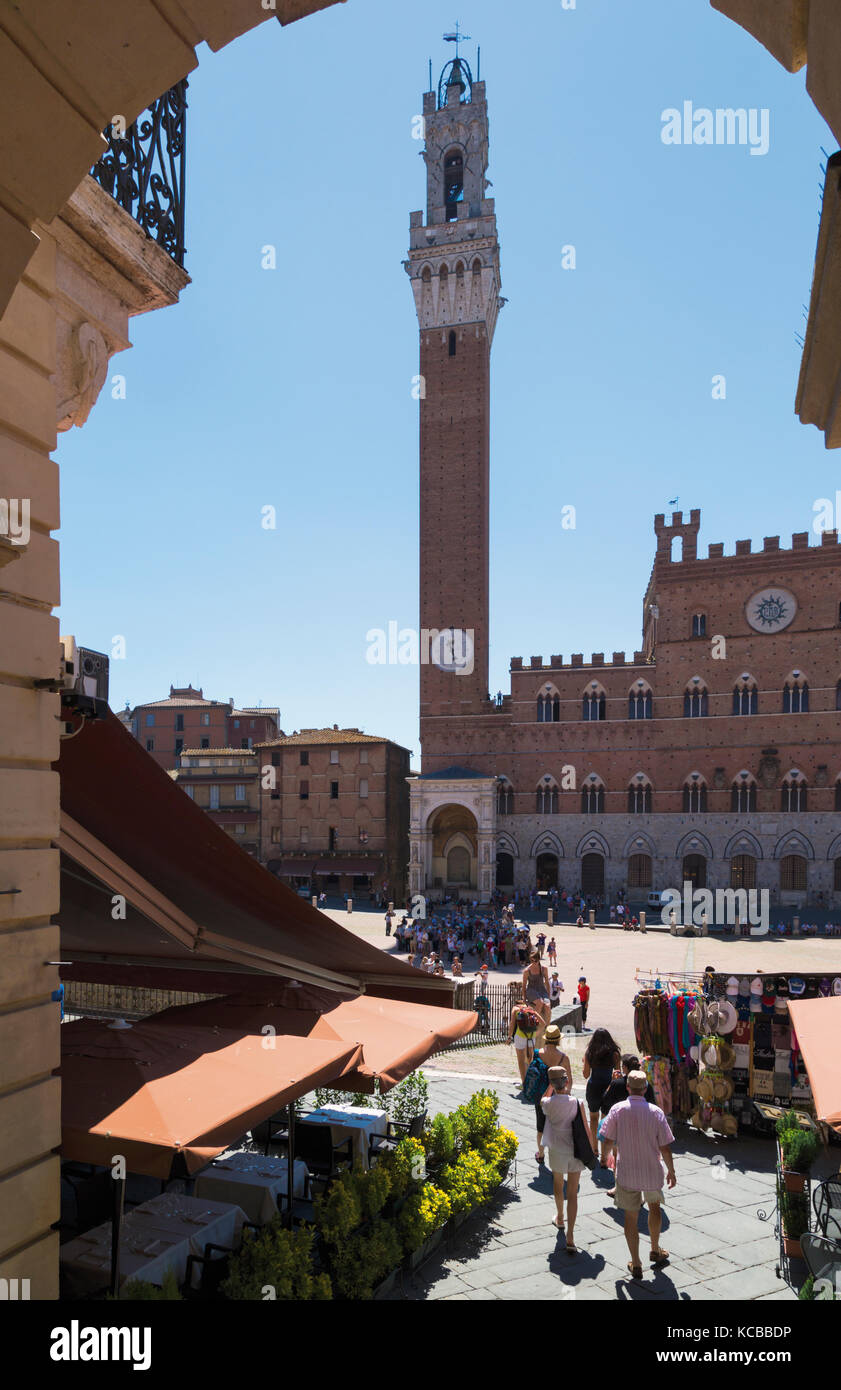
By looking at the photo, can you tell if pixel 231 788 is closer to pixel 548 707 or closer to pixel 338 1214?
pixel 548 707

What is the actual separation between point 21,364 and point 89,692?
1.53 m

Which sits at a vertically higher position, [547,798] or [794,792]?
[794,792]

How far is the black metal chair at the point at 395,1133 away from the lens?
23.1 ft

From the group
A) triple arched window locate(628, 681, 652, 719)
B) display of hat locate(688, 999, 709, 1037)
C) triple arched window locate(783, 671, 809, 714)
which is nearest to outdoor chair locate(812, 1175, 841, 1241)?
display of hat locate(688, 999, 709, 1037)

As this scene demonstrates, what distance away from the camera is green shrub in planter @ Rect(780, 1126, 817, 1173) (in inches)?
234

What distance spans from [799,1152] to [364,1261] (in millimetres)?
2972

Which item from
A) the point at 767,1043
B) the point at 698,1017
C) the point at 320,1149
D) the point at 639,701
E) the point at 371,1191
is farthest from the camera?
the point at 639,701

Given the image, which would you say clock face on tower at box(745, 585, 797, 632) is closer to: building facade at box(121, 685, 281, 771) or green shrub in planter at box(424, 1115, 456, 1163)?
building facade at box(121, 685, 281, 771)

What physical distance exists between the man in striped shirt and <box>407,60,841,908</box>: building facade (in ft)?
119

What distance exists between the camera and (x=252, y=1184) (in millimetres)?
5750

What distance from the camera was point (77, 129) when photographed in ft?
7.57

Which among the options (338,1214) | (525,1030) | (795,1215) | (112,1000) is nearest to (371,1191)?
(338,1214)

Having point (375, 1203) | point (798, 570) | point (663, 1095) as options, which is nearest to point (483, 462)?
point (798, 570)

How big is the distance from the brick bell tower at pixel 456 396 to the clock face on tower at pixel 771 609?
1280 cm
